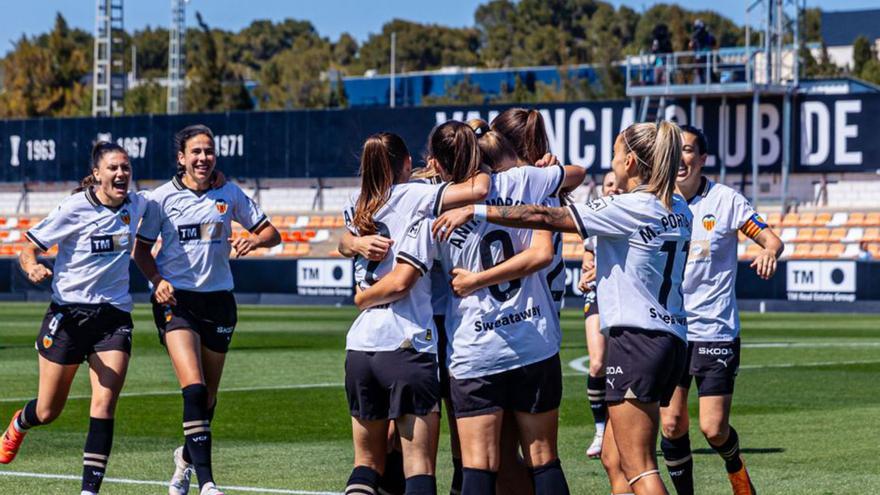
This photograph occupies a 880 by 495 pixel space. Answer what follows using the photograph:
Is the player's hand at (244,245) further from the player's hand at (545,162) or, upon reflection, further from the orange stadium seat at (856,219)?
the orange stadium seat at (856,219)

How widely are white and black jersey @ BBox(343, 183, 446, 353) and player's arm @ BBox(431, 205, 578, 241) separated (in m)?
0.16

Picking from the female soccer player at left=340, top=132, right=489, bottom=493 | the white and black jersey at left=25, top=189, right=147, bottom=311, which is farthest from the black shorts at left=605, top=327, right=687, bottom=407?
the white and black jersey at left=25, top=189, right=147, bottom=311

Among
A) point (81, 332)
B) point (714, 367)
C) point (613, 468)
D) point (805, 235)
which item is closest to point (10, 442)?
point (81, 332)

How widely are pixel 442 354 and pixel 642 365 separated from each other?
3.82 feet

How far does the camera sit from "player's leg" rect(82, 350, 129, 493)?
9.10 meters

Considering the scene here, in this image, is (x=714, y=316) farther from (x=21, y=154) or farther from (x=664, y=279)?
(x=21, y=154)

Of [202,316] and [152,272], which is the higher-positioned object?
[152,272]

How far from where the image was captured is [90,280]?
959 cm

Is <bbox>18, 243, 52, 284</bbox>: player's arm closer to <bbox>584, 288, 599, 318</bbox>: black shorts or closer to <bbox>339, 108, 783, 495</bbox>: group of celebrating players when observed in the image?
<bbox>339, 108, 783, 495</bbox>: group of celebrating players

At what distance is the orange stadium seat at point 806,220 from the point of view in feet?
134

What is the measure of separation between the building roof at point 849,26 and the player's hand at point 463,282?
94.9 metres

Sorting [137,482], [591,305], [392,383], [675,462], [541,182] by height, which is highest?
[541,182]

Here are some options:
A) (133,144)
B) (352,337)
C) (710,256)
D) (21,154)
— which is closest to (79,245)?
(352,337)

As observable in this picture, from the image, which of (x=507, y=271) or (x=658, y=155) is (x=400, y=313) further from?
(x=658, y=155)
